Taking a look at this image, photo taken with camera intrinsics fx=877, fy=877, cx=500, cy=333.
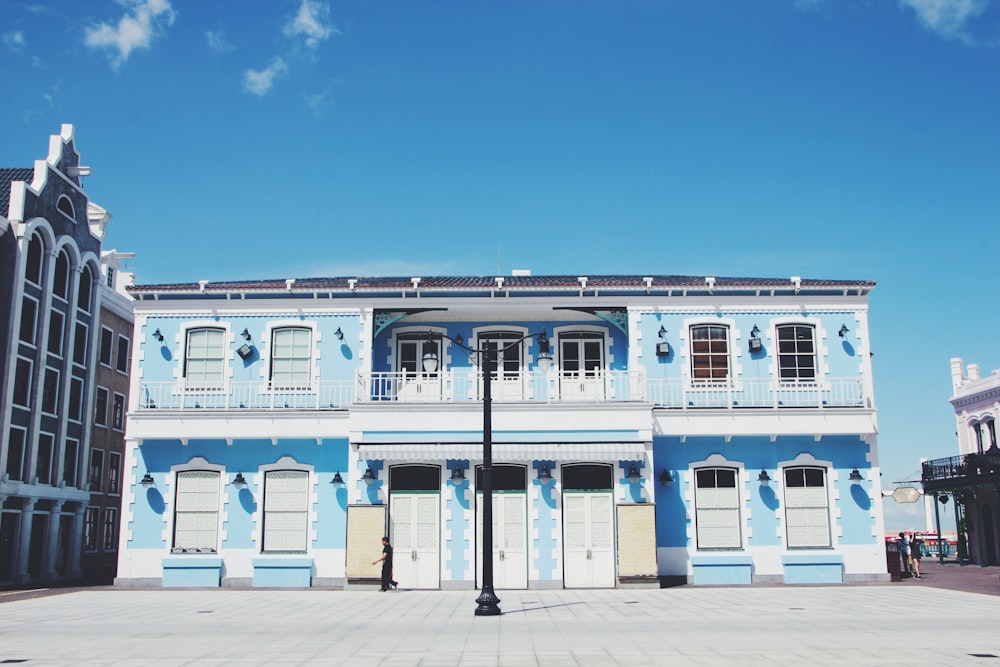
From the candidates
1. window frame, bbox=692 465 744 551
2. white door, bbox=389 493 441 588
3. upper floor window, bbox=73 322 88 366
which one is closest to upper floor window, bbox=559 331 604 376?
window frame, bbox=692 465 744 551

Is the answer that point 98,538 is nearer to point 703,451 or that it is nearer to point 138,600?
point 138,600

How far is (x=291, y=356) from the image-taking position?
2572 cm

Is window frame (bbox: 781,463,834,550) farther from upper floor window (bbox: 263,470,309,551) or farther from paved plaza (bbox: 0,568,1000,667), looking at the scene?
upper floor window (bbox: 263,470,309,551)

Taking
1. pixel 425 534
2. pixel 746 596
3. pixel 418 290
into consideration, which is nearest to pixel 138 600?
pixel 425 534

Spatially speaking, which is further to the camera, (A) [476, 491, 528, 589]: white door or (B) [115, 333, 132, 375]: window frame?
(B) [115, 333, 132, 375]: window frame

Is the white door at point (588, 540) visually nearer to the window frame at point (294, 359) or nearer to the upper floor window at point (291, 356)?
the window frame at point (294, 359)

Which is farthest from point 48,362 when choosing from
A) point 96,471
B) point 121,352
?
point 121,352

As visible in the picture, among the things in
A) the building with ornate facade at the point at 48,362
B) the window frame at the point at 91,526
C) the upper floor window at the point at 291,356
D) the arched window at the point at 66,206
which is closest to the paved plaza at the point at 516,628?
the upper floor window at the point at 291,356

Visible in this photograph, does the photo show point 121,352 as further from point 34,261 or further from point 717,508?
point 717,508

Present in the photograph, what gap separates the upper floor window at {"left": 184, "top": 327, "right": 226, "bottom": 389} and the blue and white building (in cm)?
6

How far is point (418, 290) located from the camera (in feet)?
83.6

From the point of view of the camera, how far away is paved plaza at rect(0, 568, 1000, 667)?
12094 mm

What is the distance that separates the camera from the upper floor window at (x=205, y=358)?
25766mm

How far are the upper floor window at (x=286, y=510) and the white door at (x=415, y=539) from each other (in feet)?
8.52
